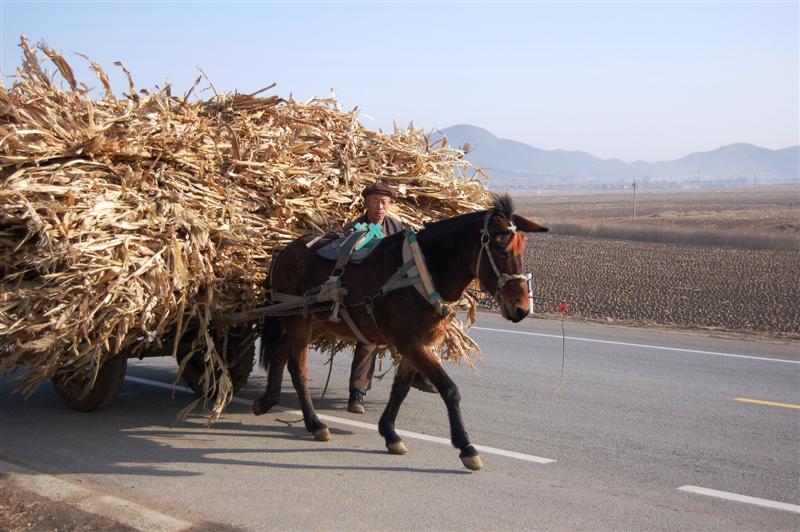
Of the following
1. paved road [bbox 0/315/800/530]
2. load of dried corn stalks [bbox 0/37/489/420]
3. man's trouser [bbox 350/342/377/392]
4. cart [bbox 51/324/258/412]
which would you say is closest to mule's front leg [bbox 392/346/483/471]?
paved road [bbox 0/315/800/530]

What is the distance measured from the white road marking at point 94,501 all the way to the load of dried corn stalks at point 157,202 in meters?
0.89

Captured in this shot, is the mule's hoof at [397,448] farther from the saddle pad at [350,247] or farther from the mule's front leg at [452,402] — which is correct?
the saddle pad at [350,247]

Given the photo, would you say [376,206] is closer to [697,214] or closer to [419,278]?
[419,278]

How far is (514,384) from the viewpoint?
9.66 metres

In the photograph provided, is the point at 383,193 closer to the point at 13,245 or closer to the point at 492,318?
the point at 13,245

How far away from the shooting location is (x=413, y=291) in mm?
6688

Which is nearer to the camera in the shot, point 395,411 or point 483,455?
point 483,455

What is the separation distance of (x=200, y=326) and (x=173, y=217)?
2.93ft

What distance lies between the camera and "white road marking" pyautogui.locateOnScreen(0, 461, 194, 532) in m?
5.34

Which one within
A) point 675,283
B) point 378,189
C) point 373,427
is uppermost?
point 378,189

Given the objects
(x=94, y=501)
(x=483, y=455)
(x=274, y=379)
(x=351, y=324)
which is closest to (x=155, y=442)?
(x=274, y=379)

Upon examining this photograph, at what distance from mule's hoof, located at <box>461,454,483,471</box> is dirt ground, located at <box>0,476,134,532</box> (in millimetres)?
2251

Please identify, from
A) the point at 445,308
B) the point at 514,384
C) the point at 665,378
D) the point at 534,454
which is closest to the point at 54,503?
the point at 445,308

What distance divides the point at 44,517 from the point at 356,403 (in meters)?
3.44
